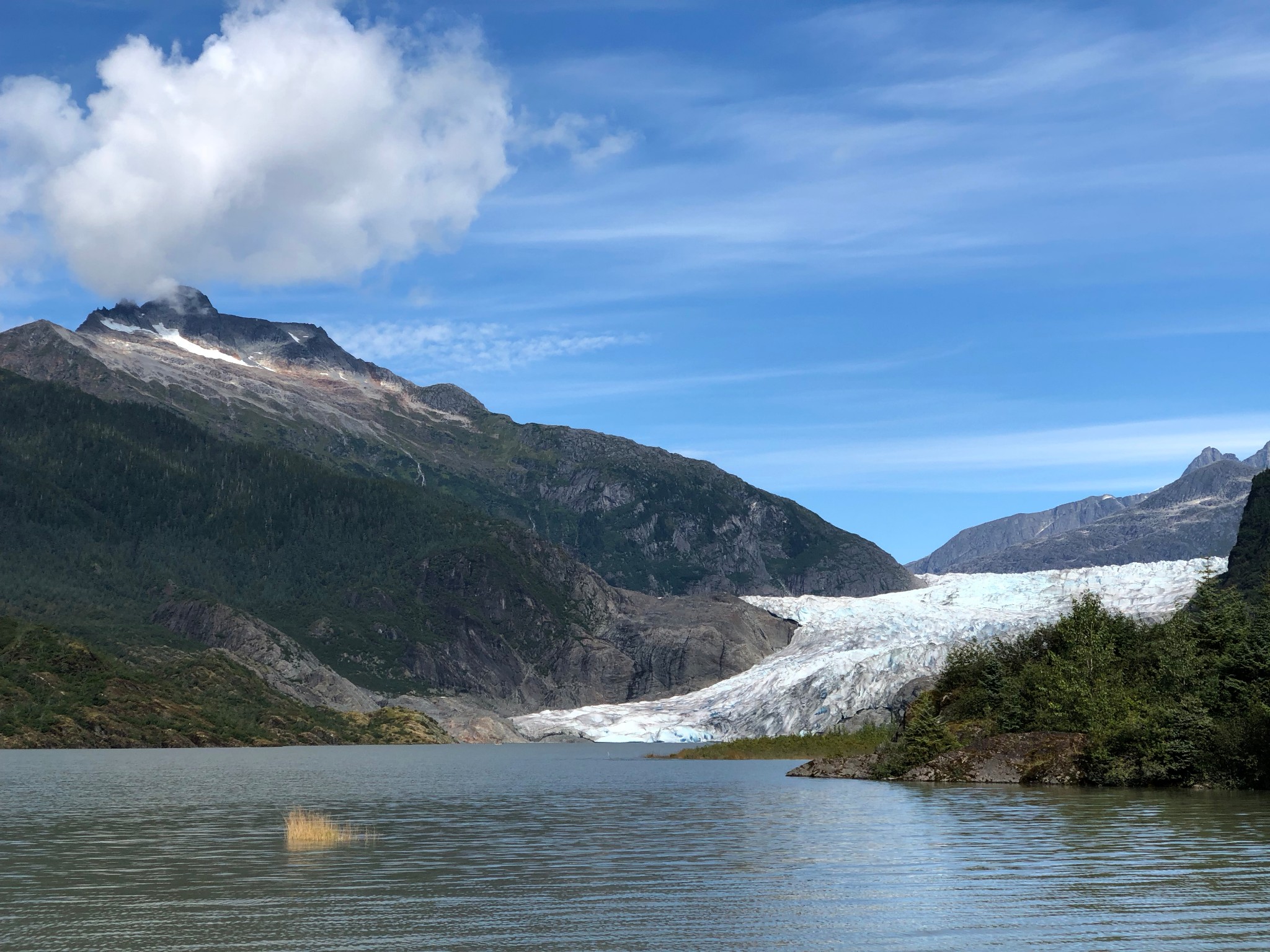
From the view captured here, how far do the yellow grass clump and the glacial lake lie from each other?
1.19 meters

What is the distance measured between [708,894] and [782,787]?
204 feet

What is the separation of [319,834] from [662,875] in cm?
1910

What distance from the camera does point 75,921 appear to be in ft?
106

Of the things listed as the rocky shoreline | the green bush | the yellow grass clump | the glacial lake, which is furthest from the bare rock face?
the yellow grass clump

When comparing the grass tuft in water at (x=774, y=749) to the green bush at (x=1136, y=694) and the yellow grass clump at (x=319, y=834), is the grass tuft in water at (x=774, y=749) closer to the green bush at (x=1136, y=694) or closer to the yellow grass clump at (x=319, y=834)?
the green bush at (x=1136, y=694)

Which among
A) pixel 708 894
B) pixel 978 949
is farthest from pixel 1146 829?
pixel 978 949

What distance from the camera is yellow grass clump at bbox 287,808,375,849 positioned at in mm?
51656

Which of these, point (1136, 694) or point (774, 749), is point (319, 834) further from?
point (774, 749)

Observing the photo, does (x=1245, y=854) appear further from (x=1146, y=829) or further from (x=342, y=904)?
(x=342, y=904)

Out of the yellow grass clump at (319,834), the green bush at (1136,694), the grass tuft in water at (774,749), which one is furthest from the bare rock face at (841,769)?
the yellow grass clump at (319,834)

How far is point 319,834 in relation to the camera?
177 ft

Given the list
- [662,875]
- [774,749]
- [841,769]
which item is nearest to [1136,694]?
[841,769]

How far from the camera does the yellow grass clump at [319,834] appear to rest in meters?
51.7

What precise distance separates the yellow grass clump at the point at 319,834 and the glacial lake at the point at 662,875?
46.7 inches
